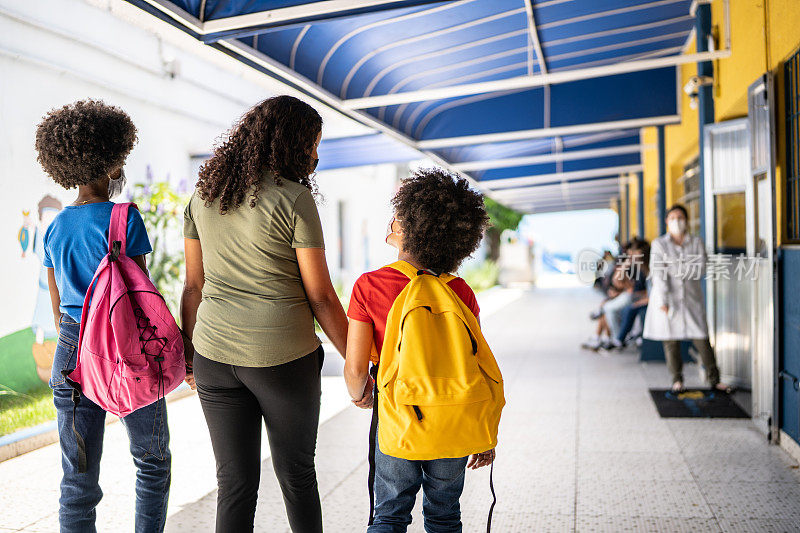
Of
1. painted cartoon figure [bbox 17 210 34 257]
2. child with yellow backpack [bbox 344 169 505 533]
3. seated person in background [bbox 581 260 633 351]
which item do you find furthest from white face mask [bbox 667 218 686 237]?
painted cartoon figure [bbox 17 210 34 257]

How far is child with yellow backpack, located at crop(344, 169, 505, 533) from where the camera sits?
1794mm

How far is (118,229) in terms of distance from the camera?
2088 mm

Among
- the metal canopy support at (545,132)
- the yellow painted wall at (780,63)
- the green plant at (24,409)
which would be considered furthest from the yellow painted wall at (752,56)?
the green plant at (24,409)

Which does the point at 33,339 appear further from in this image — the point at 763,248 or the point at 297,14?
the point at 763,248

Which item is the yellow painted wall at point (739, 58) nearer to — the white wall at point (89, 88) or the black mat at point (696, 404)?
the black mat at point (696, 404)

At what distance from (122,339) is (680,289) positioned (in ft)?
14.4

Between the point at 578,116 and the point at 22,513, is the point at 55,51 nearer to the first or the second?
the point at 22,513

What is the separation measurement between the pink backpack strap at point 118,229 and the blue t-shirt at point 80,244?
0.04 feet

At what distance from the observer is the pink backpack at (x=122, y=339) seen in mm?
1986

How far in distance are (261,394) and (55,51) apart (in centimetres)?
499

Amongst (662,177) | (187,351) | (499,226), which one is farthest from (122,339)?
(499,226)

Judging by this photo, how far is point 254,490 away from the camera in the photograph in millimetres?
2016

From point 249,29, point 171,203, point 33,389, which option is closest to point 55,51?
point 171,203

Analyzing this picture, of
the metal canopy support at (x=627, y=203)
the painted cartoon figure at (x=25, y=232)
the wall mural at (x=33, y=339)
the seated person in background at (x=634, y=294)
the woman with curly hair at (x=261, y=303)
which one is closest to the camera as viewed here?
the woman with curly hair at (x=261, y=303)
